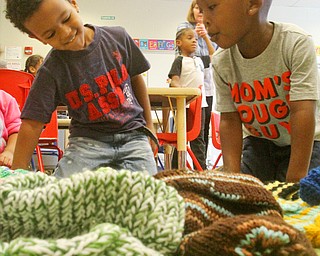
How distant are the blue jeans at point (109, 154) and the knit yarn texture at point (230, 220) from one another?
751mm

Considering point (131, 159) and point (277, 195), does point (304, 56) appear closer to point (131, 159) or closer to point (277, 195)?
point (277, 195)

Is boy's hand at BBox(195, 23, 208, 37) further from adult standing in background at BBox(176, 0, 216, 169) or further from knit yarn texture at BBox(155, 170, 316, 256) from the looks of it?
knit yarn texture at BBox(155, 170, 316, 256)

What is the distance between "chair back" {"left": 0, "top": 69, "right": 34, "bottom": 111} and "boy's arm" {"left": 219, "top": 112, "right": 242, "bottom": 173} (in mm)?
1298

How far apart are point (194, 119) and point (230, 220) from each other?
187 centimetres

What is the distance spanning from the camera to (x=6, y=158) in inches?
47.9

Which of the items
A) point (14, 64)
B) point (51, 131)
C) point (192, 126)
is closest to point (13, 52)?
point (14, 64)

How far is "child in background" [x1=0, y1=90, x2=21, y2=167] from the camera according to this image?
1242 millimetres

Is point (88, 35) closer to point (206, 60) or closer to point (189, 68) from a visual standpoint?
point (189, 68)

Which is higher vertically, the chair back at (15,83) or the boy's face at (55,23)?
the boy's face at (55,23)

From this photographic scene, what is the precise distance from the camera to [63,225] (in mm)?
272

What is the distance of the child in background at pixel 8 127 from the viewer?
1.24 metres

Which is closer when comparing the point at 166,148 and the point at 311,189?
the point at 311,189

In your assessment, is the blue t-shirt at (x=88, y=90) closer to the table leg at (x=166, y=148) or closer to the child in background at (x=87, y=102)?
the child in background at (x=87, y=102)

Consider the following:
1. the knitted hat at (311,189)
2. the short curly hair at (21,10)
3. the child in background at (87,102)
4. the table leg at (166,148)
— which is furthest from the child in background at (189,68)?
the knitted hat at (311,189)
